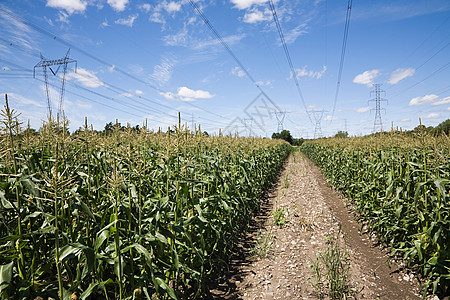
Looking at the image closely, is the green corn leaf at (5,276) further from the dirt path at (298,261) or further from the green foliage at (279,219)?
the green foliage at (279,219)

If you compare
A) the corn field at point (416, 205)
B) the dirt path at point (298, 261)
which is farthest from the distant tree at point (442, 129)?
the dirt path at point (298, 261)

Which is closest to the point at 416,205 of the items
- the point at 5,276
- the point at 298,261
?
the point at 298,261

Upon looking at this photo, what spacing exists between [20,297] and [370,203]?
6690mm

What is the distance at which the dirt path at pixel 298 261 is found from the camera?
3721 mm

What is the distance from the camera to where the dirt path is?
12.2 ft

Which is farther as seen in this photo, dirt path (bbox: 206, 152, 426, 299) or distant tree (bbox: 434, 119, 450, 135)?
distant tree (bbox: 434, 119, 450, 135)

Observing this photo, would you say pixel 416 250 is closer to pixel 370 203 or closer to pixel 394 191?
pixel 394 191

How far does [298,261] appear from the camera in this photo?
15.0 feet

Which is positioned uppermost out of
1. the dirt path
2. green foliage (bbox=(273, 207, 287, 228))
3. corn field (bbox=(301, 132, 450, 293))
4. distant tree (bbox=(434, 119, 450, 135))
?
distant tree (bbox=(434, 119, 450, 135))

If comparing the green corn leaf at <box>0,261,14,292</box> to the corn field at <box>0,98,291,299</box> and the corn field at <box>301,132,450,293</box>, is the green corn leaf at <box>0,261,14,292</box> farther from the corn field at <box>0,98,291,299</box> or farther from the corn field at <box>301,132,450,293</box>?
the corn field at <box>301,132,450,293</box>

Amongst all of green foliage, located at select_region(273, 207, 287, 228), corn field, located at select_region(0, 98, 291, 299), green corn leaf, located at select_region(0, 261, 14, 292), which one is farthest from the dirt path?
green corn leaf, located at select_region(0, 261, 14, 292)

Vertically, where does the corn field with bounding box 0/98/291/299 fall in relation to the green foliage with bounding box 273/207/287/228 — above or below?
above

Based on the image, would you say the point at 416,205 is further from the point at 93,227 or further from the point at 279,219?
the point at 93,227

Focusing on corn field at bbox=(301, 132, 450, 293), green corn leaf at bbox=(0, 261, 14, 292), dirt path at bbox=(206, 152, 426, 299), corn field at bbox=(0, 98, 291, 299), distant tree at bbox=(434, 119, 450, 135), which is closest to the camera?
green corn leaf at bbox=(0, 261, 14, 292)
